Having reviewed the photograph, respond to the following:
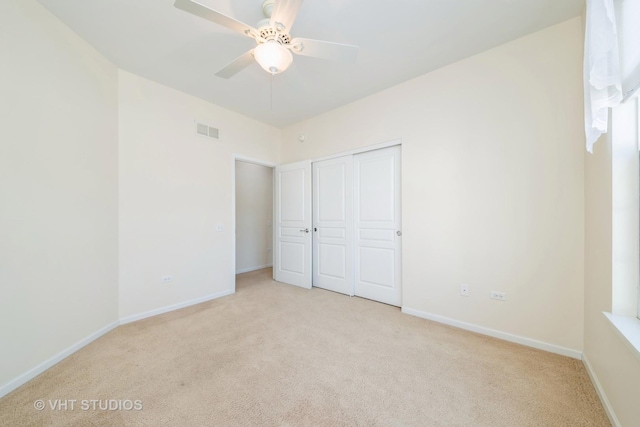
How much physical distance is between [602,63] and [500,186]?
1270 millimetres

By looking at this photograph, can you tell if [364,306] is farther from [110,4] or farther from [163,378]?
[110,4]

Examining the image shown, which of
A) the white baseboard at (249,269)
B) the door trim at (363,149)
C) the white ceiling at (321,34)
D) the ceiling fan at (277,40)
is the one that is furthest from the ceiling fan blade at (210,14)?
the white baseboard at (249,269)

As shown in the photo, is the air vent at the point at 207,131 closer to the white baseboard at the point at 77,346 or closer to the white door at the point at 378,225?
the white door at the point at 378,225

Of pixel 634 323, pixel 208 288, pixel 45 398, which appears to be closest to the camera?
pixel 634 323

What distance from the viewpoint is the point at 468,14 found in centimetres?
186

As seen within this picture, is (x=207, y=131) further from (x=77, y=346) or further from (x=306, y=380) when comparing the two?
(x=306, y=380)

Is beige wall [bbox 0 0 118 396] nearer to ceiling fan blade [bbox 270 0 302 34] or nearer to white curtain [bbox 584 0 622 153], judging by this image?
ceiling fan blade [bbox 270 0 302 34]

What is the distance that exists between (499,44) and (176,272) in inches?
172

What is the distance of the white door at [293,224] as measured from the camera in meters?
3.86

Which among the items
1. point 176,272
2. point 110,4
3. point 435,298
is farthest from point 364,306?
point 110,4

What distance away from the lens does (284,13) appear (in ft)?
4.62

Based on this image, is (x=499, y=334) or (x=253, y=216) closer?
(x=499, y=334)

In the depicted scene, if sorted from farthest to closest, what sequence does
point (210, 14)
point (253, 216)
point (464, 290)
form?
point (253, 216)
point (464, 290)
point (210, 14)

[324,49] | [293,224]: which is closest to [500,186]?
[324,49]
